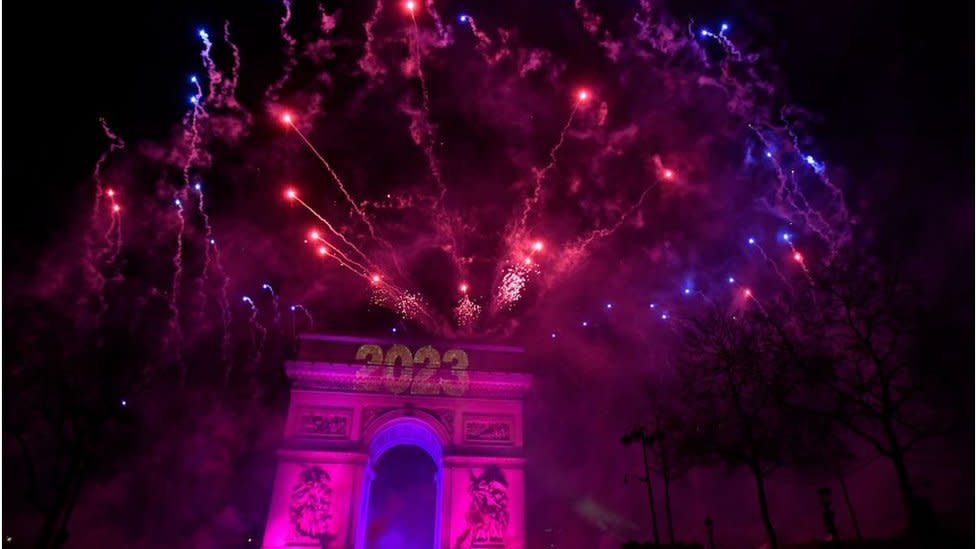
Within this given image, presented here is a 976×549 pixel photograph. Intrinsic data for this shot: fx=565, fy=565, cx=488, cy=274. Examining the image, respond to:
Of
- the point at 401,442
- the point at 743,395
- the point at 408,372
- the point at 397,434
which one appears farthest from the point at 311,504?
the point at 743,395

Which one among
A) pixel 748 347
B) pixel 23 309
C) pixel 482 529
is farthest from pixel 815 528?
pixel 23 309

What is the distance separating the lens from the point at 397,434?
27.2 meters

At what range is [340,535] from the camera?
22.8m

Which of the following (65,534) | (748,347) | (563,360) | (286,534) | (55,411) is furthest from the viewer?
(563,360)

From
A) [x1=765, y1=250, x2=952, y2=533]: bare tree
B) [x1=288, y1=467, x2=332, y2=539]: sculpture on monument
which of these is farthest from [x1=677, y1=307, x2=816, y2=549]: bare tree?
[x1=288, y1=467, x2=332, y2=539]: sculpture on monument

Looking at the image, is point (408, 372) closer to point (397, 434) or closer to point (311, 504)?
point (397, 434)

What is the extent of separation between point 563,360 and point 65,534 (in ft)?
72.4

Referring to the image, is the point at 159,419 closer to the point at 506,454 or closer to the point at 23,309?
the point at 23,309

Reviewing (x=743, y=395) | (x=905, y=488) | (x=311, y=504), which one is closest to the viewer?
(x=905, y=488)

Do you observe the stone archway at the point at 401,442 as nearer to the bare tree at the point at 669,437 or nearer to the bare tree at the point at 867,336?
the bare tree at the point at 669,437

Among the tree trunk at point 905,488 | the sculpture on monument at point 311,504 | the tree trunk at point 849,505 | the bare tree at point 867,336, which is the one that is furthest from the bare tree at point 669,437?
the sculpture on monument at point 311,504

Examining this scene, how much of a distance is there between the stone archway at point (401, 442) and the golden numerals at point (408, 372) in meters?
1.52

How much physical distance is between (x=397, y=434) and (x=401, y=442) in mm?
1150

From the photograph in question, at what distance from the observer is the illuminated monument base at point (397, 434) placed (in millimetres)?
23266
